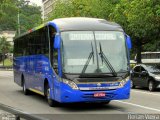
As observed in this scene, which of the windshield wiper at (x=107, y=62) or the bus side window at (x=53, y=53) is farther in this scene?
the bus side window at (x=53, y=53)

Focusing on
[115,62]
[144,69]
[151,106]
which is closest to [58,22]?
[115,62]

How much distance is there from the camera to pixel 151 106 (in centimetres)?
1590

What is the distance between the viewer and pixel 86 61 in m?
14.3

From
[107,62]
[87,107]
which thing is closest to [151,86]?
[87,107]

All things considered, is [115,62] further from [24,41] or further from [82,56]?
[24,41]

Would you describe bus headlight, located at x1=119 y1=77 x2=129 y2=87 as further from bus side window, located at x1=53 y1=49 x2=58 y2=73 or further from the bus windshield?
bus side window, located at x1=53 y1=49 x2=58 y2=73

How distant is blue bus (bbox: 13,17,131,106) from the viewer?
14023 mm

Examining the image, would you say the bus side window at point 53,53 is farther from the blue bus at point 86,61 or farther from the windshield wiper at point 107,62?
the windshield wiper at point 107,62

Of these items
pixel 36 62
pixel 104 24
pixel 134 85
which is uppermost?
pixel 104 24

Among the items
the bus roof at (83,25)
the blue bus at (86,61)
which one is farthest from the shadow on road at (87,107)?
the bus roof at (83,25)

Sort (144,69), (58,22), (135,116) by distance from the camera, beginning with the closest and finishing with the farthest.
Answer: (135,116)
(58,22)
(144,69)

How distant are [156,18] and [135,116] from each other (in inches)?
796

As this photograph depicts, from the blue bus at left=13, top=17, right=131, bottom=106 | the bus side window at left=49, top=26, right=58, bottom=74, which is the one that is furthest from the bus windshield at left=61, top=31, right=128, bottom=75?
the bus side window at left=49, top=26, right=58, bottom=74

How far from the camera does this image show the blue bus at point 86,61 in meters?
14.0
